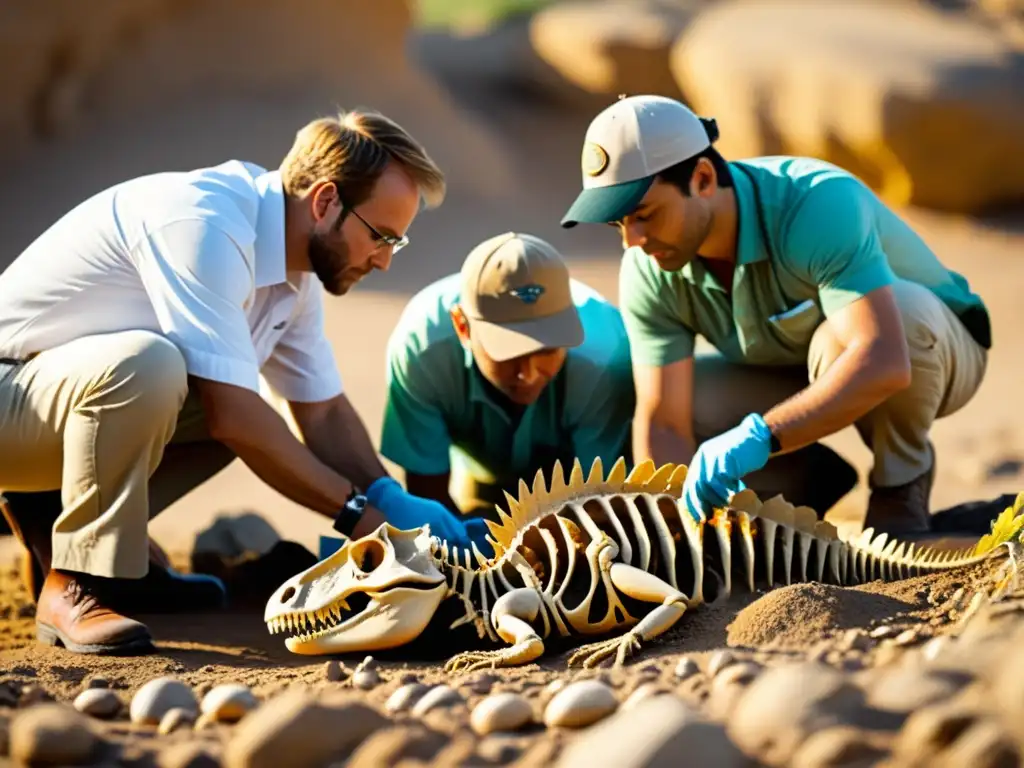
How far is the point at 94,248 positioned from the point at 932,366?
8.72 ft

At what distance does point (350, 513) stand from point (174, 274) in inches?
33.5

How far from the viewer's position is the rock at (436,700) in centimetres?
256

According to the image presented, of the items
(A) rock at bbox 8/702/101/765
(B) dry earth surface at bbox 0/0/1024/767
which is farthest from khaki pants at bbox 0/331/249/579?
(A) rock at bbox 8/702/101/765

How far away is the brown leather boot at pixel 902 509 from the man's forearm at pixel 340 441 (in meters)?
1.66

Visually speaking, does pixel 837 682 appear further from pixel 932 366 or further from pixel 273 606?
pixel 932 366

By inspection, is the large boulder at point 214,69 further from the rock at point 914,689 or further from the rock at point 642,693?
A: the rock at point 914,689

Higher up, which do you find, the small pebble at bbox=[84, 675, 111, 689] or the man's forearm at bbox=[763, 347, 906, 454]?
the man's forearm at bbox=[763, 347, 906, 454]

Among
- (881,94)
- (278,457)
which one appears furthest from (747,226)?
(881,94)

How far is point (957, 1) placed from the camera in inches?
429

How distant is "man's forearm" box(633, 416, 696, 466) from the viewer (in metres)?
4.30

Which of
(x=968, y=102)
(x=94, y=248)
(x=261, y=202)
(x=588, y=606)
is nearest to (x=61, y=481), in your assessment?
(x=94, y=248)

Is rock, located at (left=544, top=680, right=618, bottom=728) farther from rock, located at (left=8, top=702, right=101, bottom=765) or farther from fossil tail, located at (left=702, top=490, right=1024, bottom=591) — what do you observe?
fossil tail, located at (left=702, top=490, right=1024, bottom=591)

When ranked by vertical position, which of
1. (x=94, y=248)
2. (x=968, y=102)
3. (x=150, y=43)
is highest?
(x=150, y=43)

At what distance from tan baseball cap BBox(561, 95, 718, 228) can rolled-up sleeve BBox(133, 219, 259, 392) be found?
3.26 feet
